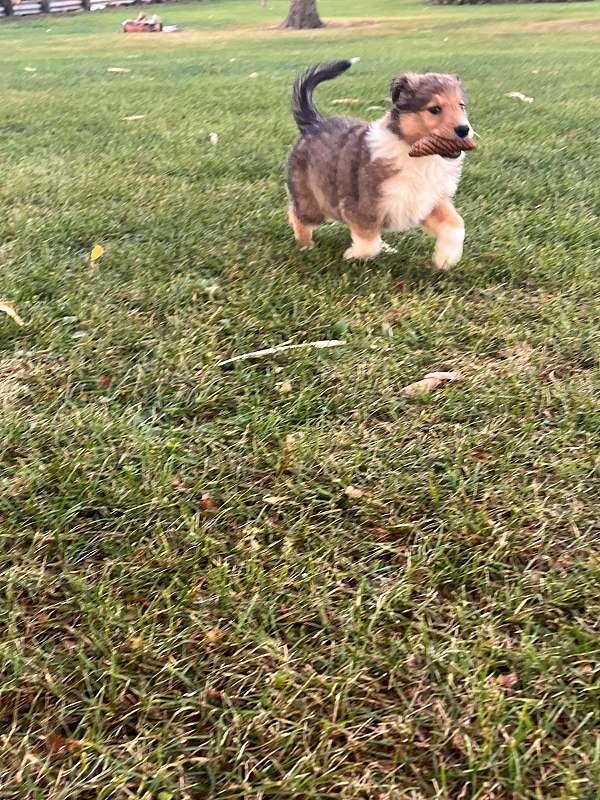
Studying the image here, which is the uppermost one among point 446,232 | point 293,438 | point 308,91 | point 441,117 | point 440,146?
point 308,91

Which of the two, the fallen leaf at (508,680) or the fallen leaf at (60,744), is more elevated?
the fallen leaf at (60,744)

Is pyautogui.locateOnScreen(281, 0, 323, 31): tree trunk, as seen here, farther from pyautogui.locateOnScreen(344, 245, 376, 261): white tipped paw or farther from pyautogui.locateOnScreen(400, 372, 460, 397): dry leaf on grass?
pyautogui.locateOnScreen(400, 372, 460, 397): dry leaf on grass

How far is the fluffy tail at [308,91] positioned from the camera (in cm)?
385

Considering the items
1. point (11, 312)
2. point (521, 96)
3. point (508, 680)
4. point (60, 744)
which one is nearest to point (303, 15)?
point (521, 96)

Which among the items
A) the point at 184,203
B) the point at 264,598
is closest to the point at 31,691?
the point at 264,598

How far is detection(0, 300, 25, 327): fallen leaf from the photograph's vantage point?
3.02m

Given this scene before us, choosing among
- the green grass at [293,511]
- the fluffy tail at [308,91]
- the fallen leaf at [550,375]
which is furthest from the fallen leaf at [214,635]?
the fluffy tail at [308,91]

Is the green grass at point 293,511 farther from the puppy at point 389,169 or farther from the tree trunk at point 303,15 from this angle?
the tree trunk at point 303,15

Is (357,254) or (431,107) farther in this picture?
(357,254)

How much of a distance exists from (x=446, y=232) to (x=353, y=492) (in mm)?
1857

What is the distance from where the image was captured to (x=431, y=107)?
3.19 metres

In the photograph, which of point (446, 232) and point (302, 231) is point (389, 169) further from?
point (302, 231)

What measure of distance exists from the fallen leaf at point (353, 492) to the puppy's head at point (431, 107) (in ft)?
6.01

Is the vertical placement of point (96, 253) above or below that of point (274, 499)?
above
